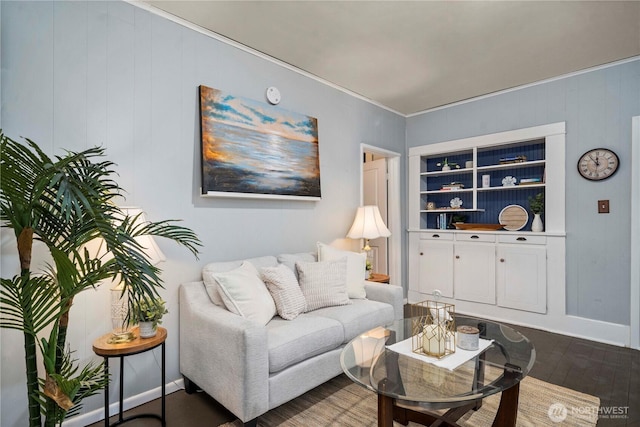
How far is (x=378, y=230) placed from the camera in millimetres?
3750

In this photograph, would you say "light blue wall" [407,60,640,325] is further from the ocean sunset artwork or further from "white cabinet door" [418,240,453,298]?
the ocean sunset artwork

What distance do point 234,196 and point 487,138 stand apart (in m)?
3.09

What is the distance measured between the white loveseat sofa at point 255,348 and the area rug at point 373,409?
0.48 ft

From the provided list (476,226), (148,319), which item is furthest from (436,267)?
(148,319)

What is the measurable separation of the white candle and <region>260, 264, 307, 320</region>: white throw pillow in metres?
0.99

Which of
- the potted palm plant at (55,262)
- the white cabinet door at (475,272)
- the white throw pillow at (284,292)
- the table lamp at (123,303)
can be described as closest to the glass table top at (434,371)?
the white throw pillow at (284,292)

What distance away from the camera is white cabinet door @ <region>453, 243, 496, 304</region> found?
397 centimetres

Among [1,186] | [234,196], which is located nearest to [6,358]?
[1,186]

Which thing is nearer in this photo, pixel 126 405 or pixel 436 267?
pixel 126 405

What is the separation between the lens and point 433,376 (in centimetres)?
160

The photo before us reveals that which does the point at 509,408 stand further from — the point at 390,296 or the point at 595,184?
the point at 595,184

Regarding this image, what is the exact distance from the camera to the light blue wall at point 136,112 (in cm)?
188

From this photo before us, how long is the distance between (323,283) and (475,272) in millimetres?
2292

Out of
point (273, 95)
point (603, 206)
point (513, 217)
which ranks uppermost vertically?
point (273, 95)
